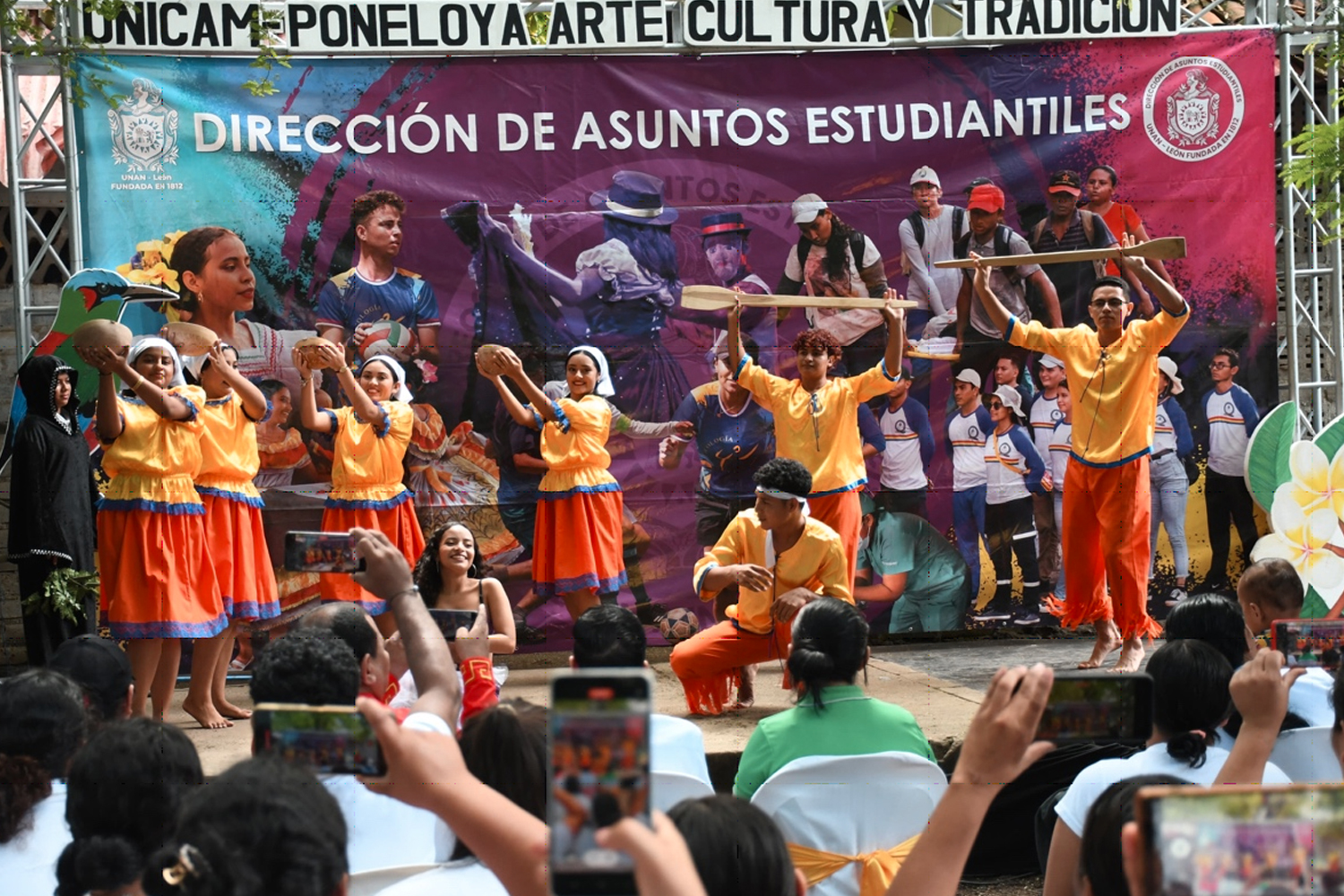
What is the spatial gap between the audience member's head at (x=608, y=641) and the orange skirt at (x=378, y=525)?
2.97 metres

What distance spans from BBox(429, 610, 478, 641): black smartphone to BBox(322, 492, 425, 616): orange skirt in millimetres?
3329

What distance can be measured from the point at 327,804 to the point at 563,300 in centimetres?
544

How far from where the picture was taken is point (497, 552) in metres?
6.76

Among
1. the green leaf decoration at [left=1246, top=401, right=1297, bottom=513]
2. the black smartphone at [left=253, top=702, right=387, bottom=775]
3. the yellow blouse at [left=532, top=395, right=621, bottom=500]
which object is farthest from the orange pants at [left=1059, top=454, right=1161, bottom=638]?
the black smartphone at [left=253, top=702, right=387, bottom=775]

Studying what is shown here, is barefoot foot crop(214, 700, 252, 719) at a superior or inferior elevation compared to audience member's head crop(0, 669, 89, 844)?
inferior

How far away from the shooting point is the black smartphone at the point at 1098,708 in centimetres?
160

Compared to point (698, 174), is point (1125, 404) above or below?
below

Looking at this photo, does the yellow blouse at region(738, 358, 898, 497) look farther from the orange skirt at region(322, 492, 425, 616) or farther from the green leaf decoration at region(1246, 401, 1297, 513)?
the green leaf decoration at region(1246, 401, 1297, 513)

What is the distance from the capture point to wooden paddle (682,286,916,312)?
21.0 ft

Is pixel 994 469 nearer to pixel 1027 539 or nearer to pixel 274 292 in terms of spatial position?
pixel 1027 539

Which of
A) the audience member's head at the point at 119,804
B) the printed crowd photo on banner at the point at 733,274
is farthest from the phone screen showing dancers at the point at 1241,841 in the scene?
the printed crowd photo on banner at the point at 733,274

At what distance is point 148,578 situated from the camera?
5.18m

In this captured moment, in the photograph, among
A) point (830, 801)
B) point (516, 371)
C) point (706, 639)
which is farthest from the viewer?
point (516, 371)

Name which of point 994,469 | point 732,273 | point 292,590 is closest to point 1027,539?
point 994,469
